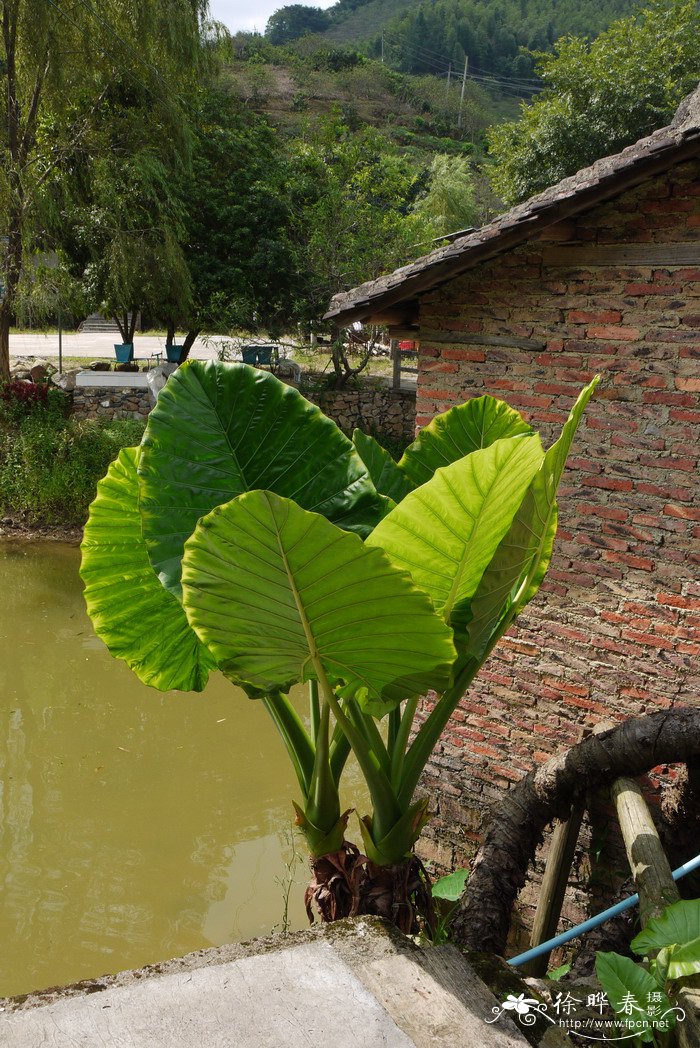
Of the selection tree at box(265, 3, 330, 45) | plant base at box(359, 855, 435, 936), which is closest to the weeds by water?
plant base at box(359, 855, 435, 936)

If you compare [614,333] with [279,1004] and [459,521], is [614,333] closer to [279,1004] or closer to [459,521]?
[459,521]

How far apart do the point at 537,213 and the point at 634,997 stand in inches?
128

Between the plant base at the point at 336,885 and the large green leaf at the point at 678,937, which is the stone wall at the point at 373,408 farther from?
the large green leaf at the point at 678,937

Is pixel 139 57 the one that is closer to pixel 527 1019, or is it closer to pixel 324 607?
pixel 324 607

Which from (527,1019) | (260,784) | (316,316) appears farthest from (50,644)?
(316,316)

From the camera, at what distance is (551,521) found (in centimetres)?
293

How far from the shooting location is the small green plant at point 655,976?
2.28 metres

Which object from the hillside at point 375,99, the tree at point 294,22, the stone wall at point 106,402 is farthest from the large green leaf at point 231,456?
the tree at point 294,22

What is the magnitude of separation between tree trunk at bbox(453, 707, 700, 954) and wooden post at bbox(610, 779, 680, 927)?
134 millimetres

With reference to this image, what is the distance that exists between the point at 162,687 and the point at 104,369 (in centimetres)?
1360

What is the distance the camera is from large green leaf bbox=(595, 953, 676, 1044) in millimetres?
2264

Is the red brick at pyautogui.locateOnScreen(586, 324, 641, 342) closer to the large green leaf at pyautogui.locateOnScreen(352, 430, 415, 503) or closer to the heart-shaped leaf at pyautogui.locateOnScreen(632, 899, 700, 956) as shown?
the large green leaf at pyautogui.locateOnScreen(352, 430, 415, 503)

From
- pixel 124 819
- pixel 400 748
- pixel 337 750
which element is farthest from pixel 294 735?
pixel 124 819

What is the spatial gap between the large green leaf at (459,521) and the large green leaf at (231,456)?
34cm
